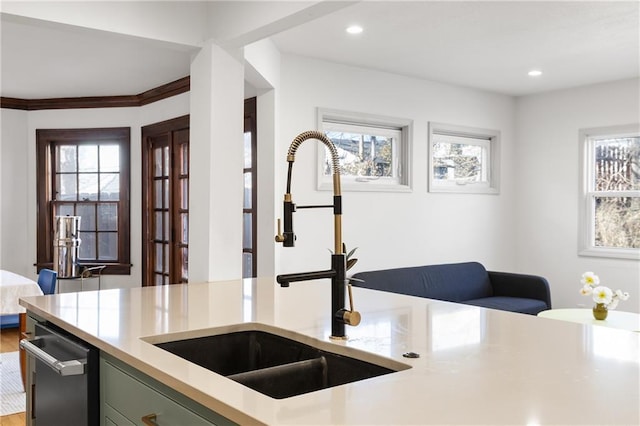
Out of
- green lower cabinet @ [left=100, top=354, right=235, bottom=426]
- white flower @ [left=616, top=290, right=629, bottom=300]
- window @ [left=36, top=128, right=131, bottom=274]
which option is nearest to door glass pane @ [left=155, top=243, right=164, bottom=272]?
window @ [left=36, top=128, right=131, bottom=274]

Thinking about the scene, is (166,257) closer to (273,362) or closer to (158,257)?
(158,257)

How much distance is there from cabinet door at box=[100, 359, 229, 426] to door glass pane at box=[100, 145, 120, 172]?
4.86 metres

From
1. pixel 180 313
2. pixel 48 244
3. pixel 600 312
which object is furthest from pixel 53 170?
pixel 600 312

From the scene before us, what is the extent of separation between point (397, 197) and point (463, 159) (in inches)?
44.5

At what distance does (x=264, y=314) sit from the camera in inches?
74.7

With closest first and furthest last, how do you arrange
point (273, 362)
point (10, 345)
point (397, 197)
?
point (273, 362) < point (397, 197) < point (10, 345)

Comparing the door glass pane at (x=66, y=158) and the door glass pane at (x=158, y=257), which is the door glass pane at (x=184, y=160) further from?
the door glass pane at (x=66, y=158)

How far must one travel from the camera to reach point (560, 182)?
19.2 feet

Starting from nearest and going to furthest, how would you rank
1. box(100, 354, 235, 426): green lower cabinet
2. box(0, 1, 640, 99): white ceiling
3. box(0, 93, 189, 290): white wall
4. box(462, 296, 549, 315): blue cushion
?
1. box(100, 354, 235, 426): green lower cabinet
2. box(0, 1, 640, 99): white ceiling
3. box(462, 296, 549, 315): blue cushion
4. box(0, 93, 189, 290): white wall

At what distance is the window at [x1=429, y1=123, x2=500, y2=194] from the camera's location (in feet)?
17.7

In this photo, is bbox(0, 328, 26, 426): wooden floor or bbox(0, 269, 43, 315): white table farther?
bbox(0, 269, 43, 315): white table

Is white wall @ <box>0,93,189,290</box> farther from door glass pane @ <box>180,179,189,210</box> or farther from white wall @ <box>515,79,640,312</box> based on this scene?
white wall @ <box>515,79,640,312</box>

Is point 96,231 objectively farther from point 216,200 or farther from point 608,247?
point 608,247

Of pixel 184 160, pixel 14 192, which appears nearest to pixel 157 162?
pixel 184 160
